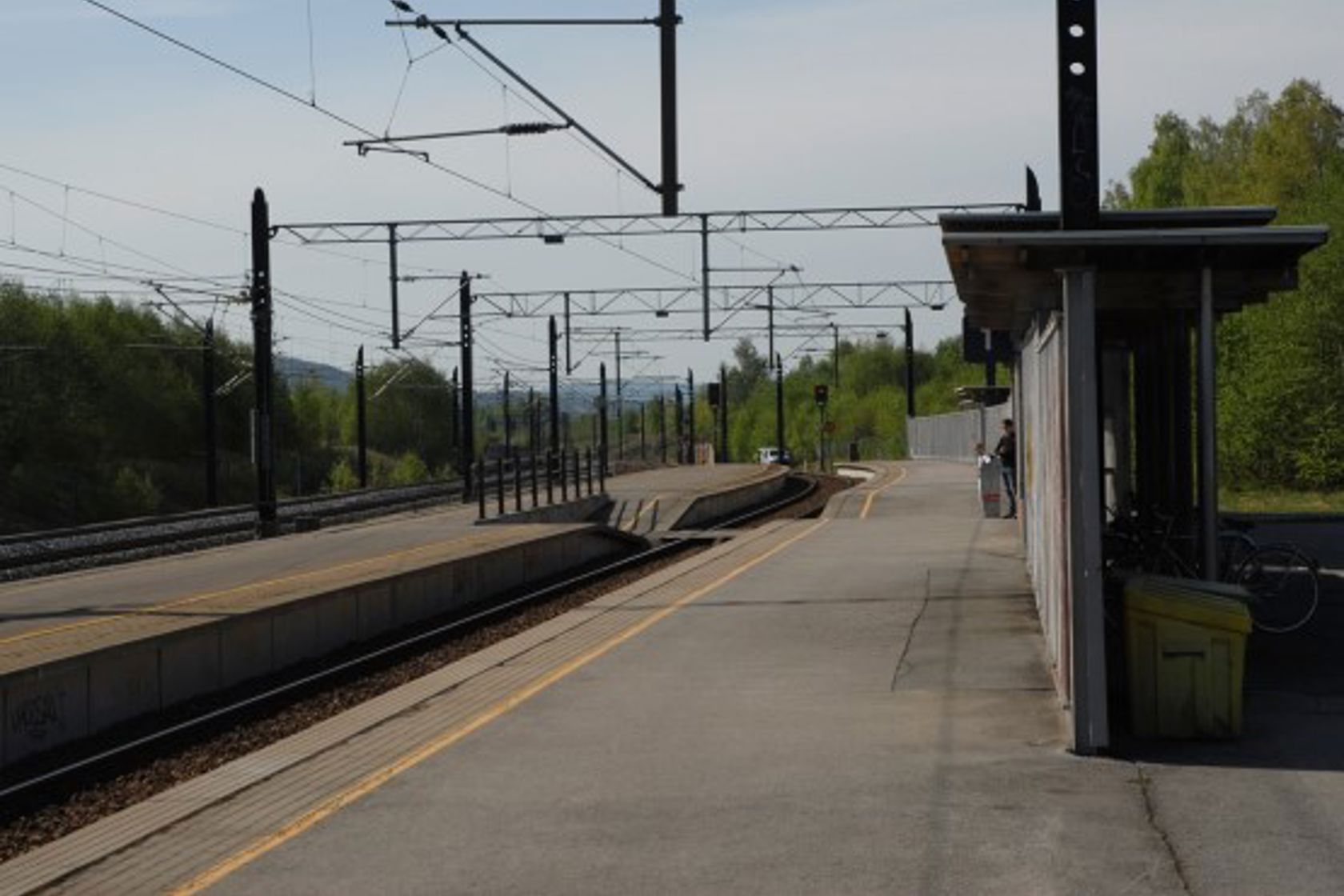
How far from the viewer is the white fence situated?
44.2 m

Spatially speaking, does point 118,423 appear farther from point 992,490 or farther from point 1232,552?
point 1232,552

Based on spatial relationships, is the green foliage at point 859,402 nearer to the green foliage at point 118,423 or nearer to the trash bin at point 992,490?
the green foliage at point 118,423

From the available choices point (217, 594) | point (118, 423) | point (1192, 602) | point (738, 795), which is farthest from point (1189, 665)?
point (118, 423)

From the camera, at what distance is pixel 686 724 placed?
12.0 meters

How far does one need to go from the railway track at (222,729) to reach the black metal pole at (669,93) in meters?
5.36

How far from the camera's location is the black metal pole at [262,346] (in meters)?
36.7

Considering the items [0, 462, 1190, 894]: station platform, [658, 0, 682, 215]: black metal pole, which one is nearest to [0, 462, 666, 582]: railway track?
[658, 0, 682, 215]: black metal pole

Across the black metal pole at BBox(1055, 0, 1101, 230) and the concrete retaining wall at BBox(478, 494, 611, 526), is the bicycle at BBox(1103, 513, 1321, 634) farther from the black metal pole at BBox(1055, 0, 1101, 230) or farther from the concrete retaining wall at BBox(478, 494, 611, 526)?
the concrete retaining wall at BBox(478, 494, 611, 526)

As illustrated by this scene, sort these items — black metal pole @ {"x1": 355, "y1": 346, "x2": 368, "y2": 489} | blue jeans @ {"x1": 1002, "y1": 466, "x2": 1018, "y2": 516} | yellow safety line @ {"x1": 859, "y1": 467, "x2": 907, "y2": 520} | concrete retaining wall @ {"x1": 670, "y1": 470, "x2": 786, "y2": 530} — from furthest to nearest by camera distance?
1. black metal pole @ {"x1": 355, "y1": 346, "x2": 368, "y2": 489}
2. concrete retaining wall @ {"x1": 670, "y1": 470, "x2": 786, "y2": 530}
3. yellow safety line @ {"x1": 859, "y1": 467, "x2": 907, "y2": 520}
4. blue jeans @ {"x1": 1002, "y1": 466, "x2": 1018, "y2": 516}

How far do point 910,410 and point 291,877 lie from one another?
83815 millimetres

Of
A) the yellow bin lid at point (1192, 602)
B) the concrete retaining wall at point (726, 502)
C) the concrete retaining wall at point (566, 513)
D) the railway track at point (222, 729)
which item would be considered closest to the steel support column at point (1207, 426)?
the yellow bin lid at point (1192, 602)

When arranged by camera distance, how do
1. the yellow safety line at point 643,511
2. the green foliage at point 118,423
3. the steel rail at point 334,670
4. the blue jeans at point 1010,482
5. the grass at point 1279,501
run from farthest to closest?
1. the green foliage at point 118,423
2. the yellow safety line at point 643,511
3. the grass at point 1279,501
4. the blue jeans at point 1010,482
5. the steel rail at point 334,670

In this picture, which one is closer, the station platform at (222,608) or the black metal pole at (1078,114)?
→ the black metal pole at (1078,114)

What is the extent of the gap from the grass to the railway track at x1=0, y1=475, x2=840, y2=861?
18.9 meters
